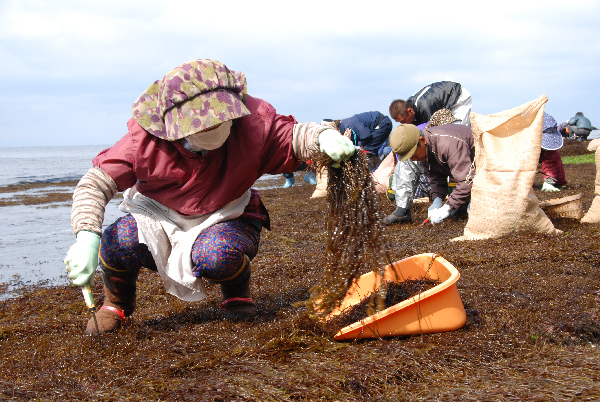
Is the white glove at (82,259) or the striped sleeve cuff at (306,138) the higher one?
the striped sleeve cuff at (306,138)

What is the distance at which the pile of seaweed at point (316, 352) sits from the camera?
1.67m

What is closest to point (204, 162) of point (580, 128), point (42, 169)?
point (580, 128)

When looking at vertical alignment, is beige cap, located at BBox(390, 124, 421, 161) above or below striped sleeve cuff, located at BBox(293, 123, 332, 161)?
below

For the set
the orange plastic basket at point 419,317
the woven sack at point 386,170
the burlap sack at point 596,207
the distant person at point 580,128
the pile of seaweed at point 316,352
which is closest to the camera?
the pile of seaweed at point 316,352

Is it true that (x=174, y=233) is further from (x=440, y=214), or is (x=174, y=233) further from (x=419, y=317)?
(x=440, y=214)

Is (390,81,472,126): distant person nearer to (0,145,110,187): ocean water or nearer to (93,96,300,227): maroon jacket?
(93,96,300,227): maroon jacket

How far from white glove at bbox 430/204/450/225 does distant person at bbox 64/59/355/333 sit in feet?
9.72

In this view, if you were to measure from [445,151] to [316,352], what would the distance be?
3.26 m

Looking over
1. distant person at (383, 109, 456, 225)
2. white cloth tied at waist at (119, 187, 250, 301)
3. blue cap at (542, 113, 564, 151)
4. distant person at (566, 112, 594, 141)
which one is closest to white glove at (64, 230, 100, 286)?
white cloth tied at waist at (119, 187, 250, 301)

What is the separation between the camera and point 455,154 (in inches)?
184

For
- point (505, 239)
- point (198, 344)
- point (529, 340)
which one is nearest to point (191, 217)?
point (198, 344)

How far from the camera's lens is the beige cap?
4.62 meters

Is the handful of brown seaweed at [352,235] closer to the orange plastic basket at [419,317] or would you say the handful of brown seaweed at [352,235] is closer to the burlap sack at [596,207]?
the orange plastic basket at [419,317]

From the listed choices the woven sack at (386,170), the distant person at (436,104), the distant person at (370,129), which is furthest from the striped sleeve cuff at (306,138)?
the distant person at (370,129)
